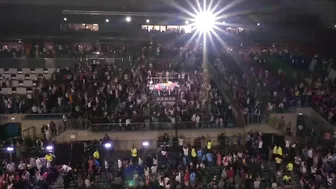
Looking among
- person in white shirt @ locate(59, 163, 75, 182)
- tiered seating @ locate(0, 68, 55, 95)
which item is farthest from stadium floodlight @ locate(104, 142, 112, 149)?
tiered seating @ locate(0, 68, 55, 95)

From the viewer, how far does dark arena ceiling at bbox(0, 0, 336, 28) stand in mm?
34431

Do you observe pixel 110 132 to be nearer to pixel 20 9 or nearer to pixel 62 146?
pixel 62 146

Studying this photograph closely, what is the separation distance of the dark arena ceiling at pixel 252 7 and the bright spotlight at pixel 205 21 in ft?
3.36

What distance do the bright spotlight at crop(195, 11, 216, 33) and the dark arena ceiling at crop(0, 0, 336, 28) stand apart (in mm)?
1025

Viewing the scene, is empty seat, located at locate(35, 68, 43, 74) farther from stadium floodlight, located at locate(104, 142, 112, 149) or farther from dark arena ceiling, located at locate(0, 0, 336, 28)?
stadium floodlight, located at locate(104, 142, 112, 149)

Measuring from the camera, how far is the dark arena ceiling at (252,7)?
34.4m

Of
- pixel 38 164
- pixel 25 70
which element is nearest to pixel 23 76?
pixel 25 70

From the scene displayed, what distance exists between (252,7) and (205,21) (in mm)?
3932

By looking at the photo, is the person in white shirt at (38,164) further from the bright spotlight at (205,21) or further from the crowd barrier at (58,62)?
the bright spotlight at (205,21)

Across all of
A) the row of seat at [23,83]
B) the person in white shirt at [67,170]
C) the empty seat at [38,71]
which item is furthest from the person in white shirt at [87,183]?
the empty seat at [38,71]

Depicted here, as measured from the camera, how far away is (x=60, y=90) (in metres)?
25.2

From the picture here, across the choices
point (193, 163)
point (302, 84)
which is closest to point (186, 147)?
point (193, 163)

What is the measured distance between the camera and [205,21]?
119 ft

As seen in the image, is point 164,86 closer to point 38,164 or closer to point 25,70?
point 25,70
